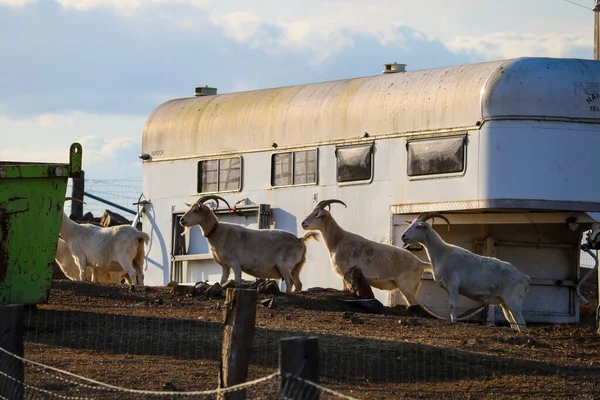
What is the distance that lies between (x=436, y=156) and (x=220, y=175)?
15.4ft

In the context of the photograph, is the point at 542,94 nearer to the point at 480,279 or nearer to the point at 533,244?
the point at 533,244

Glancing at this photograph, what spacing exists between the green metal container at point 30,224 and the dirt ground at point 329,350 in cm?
40

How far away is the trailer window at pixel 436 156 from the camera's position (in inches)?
680

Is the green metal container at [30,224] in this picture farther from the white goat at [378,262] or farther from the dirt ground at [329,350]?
the white goat at [378,262]

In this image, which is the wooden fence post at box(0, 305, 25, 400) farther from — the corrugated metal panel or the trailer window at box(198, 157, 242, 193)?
the trailer window at box(198, 157, 242, 193)

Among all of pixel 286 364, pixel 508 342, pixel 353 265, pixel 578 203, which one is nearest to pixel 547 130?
pixel 578 203

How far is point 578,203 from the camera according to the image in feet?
54.8

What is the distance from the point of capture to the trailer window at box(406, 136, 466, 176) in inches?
680

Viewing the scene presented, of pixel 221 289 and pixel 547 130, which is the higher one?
pixel 547 130

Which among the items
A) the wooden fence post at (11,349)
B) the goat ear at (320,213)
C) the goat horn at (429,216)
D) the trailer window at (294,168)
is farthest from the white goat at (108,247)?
the wooden fence post at (11,349)

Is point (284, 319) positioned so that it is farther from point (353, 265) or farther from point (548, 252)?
point (548, 252)

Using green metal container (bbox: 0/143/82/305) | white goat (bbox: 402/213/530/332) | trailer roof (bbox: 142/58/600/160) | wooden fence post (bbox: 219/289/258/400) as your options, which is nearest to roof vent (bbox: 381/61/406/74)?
trailer roof (bbox: 142/58/600/160)

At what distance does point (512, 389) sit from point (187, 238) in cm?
1187

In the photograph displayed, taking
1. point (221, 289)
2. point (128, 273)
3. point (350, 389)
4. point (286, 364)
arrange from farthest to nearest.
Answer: point (128, 273), point (221, 289), point (350, 389), point (286, 364)
